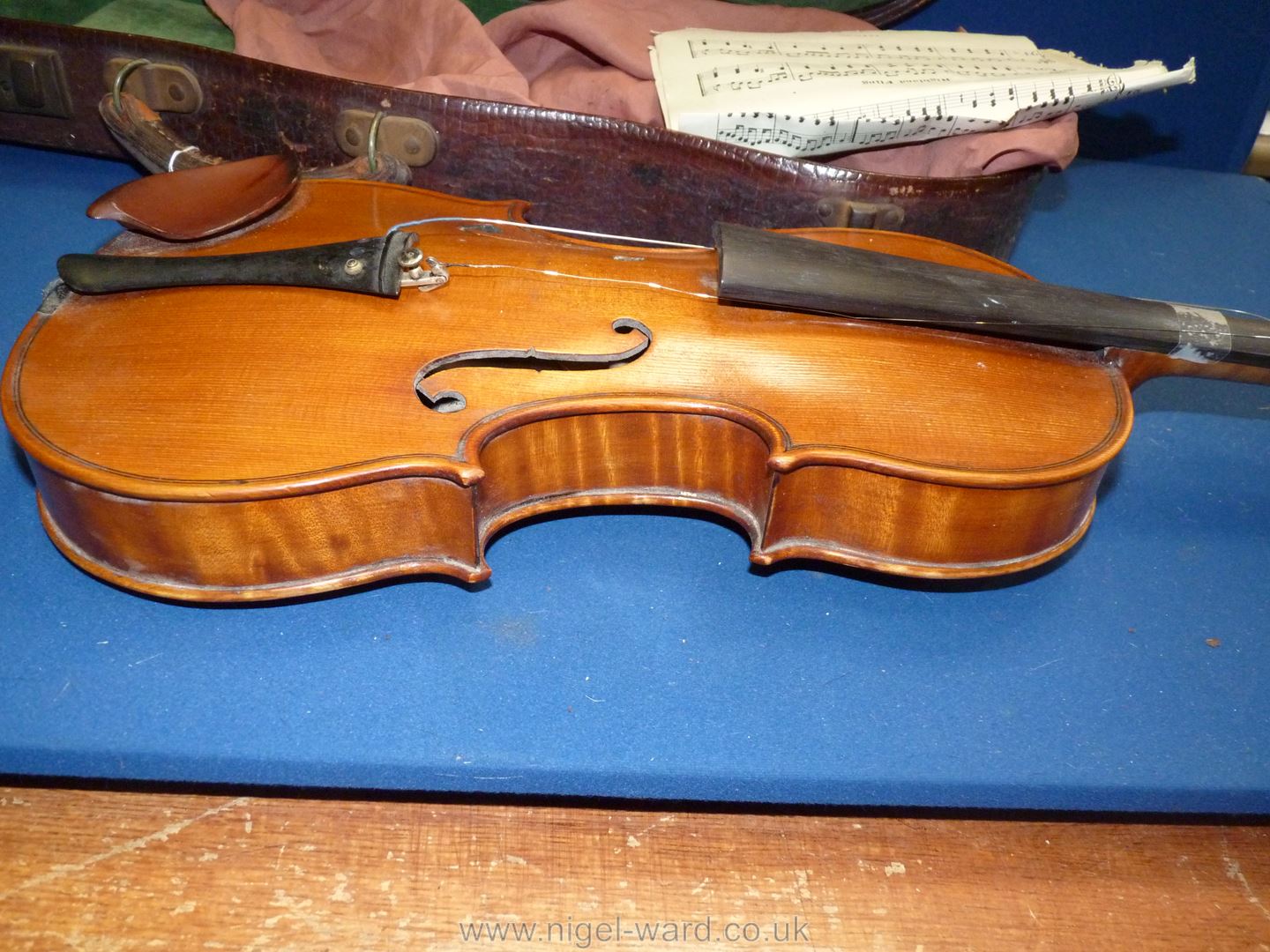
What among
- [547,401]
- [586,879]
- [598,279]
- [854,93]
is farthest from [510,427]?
[854,93]

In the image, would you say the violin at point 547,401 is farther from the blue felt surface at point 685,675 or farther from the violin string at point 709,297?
the blue felt surface at point 685,675

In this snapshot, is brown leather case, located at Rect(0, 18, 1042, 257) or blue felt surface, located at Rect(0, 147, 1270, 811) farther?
brown leather case, located at Rect(0, 18, 1042, 257)

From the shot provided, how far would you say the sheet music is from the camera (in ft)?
4.92

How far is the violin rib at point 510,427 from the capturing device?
1000 millimetres

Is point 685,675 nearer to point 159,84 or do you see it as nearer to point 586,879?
point 586,879

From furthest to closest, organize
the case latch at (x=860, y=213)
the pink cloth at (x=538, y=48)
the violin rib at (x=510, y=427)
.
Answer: the pink cloth at (x=538, y=48) < the case latch at (x=860, y=213) < the violin rib at (x=510, y=427)

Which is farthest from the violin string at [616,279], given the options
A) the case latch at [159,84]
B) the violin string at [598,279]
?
the case latch at [159,84]

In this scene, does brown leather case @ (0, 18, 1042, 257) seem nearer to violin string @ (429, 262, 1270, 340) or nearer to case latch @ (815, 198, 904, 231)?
case latch @ (815, 198, 904, 231)

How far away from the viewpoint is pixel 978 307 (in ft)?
3.74

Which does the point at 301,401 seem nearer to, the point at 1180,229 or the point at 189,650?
the point at 189,650

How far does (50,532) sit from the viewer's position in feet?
3.68

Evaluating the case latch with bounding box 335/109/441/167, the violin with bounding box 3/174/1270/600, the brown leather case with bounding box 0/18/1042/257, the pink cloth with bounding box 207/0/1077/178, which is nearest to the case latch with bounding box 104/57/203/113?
the brown leather case with bounding box 0/18/1042/257

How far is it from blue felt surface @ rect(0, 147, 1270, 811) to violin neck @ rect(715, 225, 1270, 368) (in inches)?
11.8

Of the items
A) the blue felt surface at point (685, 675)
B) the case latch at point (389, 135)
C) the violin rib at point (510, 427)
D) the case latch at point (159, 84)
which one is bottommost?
the blue felt surface at point (685, 675)
